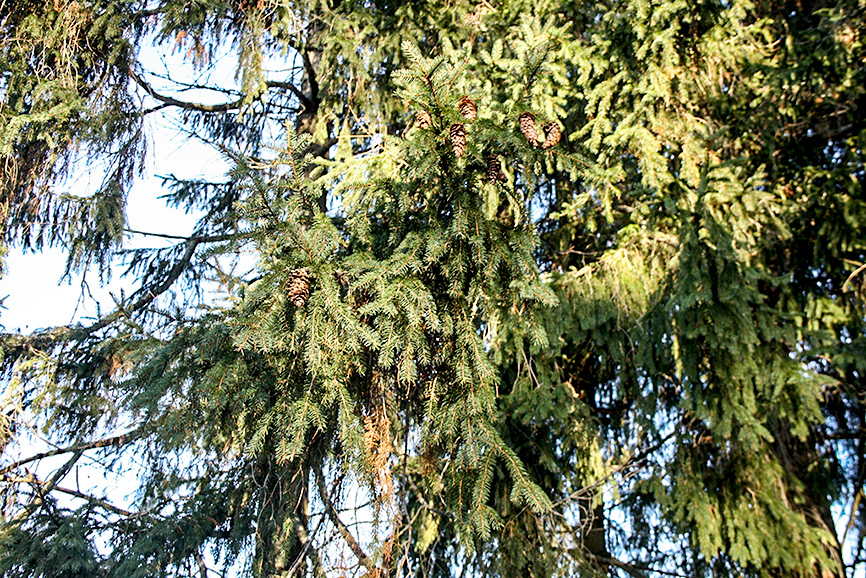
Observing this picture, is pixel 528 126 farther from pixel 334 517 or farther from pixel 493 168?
pixel 334 517

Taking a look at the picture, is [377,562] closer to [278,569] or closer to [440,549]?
[278,569]

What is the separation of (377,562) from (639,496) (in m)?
2.89

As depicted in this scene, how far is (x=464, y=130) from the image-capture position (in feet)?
9.47

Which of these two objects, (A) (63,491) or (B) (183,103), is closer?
(A) (63,491)

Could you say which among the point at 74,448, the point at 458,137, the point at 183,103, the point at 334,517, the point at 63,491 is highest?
the point at 183,103

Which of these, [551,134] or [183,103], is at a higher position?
[183,103]

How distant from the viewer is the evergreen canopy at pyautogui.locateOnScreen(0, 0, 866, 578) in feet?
9.97

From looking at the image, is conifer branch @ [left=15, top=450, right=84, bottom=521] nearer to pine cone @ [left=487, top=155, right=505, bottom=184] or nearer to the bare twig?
the bare twig

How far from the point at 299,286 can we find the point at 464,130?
0.94 metres

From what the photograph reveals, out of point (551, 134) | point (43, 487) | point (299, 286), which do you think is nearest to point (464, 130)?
point (551, 134)

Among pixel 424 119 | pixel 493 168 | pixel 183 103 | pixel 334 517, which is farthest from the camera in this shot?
pixel 183 103

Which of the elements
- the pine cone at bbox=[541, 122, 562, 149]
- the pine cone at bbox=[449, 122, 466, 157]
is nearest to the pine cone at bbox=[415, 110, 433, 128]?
the pine cone at bbox=[449, 122, 466, 157]

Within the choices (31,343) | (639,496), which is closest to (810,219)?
(639,496)

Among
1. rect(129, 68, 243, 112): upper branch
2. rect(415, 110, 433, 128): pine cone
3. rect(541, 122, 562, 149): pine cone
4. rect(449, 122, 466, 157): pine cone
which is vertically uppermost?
rect(129, 68, 243, 112): upper branch
